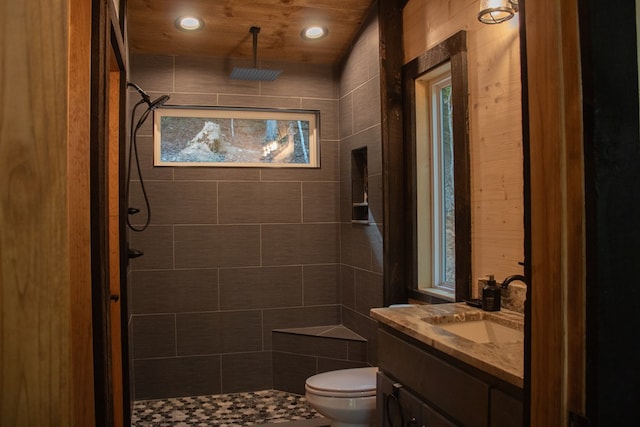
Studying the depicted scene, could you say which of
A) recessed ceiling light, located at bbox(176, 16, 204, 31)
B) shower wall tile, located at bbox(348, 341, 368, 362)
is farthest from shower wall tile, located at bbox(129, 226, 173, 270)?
shower wall tile, located at bbox(348, 341, 368, 362)

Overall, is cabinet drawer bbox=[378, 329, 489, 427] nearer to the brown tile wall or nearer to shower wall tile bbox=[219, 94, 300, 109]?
the brown tile wall

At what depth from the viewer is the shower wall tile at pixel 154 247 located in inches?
145

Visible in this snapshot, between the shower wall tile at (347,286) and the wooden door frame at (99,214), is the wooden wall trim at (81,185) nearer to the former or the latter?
the wooden door frame at (99,214)

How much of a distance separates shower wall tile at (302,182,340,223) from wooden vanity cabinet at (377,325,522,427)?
192 centimetres

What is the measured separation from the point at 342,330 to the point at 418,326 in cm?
207

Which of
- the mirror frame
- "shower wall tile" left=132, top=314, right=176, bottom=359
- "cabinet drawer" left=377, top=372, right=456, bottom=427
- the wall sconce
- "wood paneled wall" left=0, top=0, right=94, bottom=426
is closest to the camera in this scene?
"wood paneled wall" left=0, top=0, right=94, bottom=426

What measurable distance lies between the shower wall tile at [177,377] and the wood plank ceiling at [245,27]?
2.37 m

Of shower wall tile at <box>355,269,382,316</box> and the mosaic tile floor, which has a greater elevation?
shower wall tile at <box>355,269,382,316</box>

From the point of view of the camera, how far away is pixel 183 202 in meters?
3.79

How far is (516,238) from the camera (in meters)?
2.16

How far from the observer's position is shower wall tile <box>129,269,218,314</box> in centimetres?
368

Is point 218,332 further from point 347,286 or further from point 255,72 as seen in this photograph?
point 255,72

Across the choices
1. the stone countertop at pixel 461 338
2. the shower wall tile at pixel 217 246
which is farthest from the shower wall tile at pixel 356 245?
the stone countertop at pixel 461 338

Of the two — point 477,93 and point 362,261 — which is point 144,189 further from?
point 477,93
